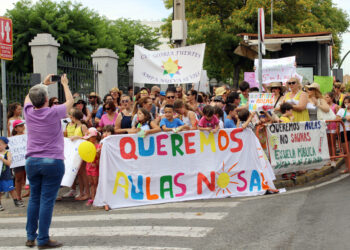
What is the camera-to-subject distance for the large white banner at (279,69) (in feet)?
41.4

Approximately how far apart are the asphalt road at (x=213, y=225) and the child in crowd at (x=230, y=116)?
1681mm

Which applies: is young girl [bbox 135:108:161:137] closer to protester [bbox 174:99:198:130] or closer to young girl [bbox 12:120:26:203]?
protester [bbox 174:99:198:130]

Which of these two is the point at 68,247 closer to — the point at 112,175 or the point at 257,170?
the point at 112,175

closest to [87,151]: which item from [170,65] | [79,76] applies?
[170,65]

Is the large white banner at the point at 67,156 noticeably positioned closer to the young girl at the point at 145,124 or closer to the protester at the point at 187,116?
the young girl at the point at 145,124

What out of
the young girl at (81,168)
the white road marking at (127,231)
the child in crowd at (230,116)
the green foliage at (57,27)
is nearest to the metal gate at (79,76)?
the young girl at (81,168)

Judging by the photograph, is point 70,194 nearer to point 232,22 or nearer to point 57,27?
point 57,27

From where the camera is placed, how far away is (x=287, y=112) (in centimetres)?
1012

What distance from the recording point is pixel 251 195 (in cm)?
866

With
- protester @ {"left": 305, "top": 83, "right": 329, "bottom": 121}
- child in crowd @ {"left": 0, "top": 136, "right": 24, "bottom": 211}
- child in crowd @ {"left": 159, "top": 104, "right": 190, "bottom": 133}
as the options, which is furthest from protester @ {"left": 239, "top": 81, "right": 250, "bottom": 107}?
child in crowd @ {"left": 0, "top": 136, "right": 24, "bottom": 211}

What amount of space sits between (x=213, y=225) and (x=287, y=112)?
441 centimetres

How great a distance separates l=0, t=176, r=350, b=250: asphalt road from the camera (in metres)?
5.68

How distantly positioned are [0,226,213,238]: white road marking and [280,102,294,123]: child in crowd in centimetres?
441

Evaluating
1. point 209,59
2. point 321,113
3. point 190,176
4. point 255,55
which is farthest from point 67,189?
point 209,59
